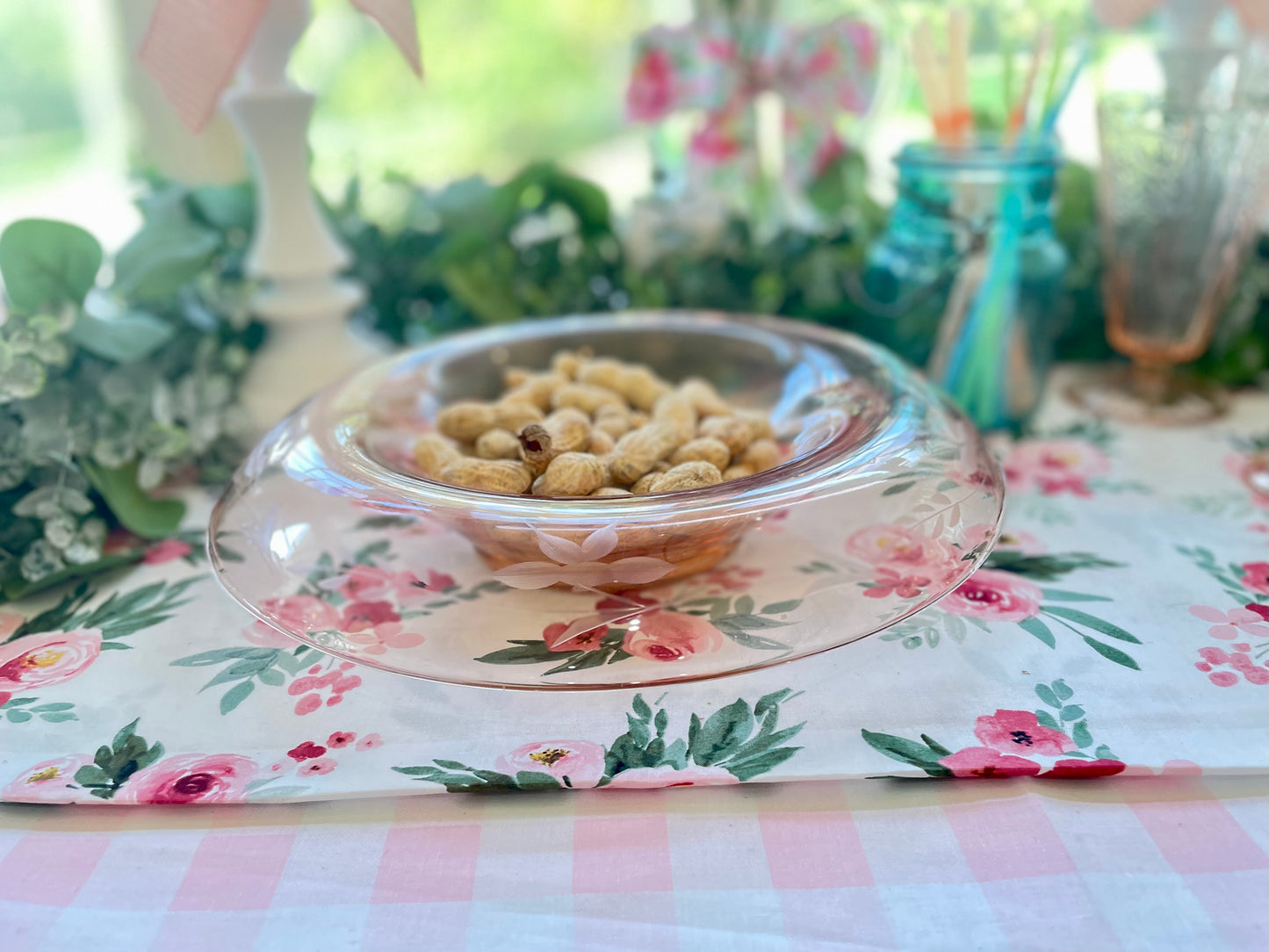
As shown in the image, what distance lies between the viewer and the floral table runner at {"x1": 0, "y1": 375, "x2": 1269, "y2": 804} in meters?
0.35

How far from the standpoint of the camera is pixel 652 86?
0.69 m

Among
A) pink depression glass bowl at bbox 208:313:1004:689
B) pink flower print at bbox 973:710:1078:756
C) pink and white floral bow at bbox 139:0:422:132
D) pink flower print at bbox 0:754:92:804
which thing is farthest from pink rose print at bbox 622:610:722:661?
pink and white floral bow at bbox 139:0:422:132

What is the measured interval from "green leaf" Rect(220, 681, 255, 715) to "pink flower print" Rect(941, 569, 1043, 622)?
29 centimetres

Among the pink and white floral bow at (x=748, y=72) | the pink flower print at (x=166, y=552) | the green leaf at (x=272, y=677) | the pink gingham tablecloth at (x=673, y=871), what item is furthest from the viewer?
the pink and white floral bow at (x=748, y=72)

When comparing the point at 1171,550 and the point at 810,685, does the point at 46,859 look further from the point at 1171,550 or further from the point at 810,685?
the point at 1171,550

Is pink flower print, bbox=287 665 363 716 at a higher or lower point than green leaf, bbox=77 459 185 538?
lower

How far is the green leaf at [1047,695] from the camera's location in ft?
1.24

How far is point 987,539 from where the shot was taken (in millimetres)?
400

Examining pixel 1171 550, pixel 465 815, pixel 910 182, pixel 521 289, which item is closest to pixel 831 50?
pixel 910 182

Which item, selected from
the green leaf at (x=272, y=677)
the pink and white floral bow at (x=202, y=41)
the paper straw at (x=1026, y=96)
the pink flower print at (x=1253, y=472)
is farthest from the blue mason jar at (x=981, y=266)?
the green leaf at (x=272, y=677)

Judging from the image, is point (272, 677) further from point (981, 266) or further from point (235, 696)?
point (981, 266)

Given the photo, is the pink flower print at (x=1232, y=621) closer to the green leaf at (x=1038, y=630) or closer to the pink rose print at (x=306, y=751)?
the green leaf at (x=1038, y=630)

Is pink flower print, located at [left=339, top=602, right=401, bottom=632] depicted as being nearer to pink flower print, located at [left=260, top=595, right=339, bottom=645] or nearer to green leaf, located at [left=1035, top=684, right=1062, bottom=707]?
pink flower print, located at [left=260, top=595, right=339, bottom=645]

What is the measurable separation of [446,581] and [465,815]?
133 mm
